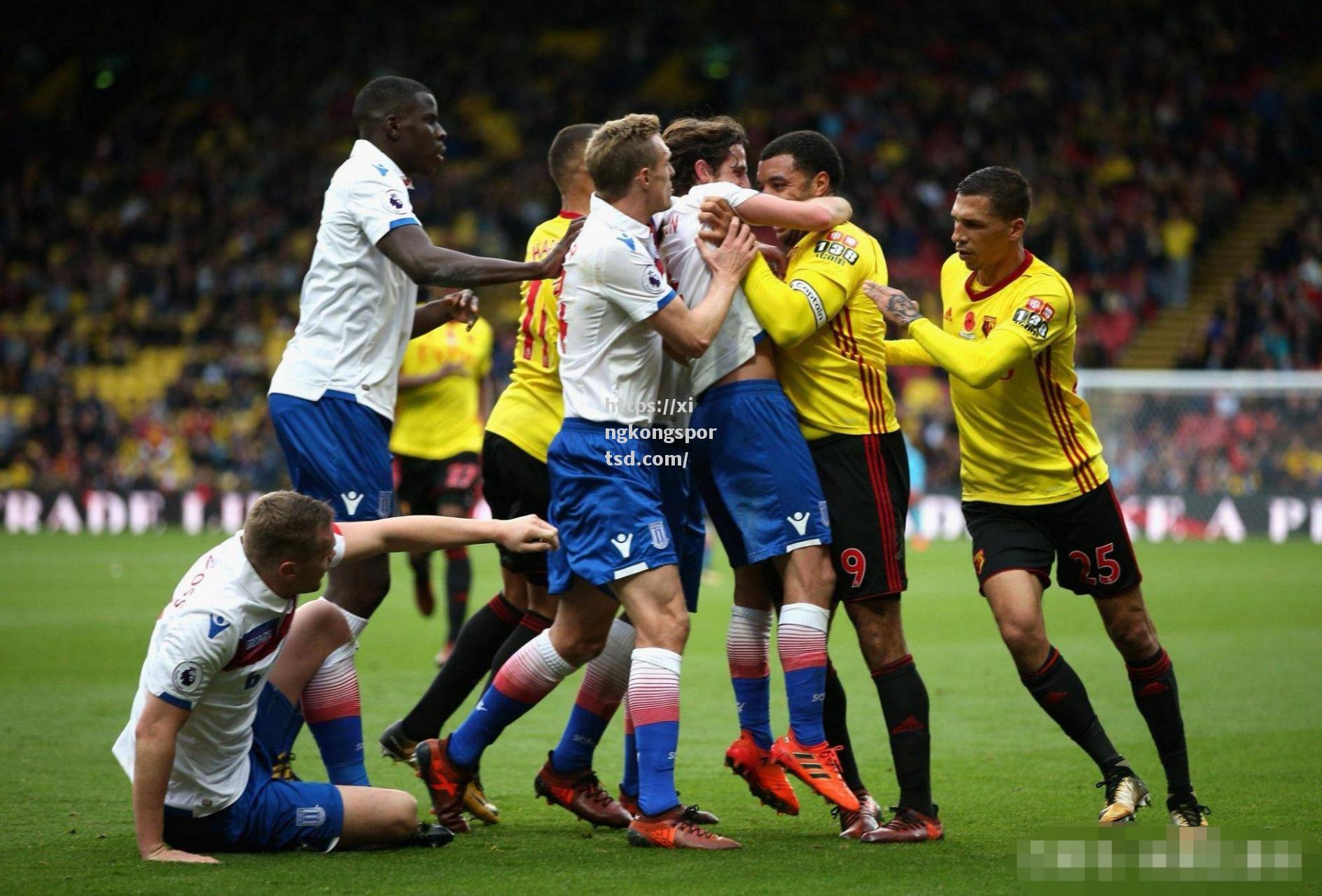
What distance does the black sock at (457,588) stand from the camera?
968 centimetres

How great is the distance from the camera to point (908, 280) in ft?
81.7

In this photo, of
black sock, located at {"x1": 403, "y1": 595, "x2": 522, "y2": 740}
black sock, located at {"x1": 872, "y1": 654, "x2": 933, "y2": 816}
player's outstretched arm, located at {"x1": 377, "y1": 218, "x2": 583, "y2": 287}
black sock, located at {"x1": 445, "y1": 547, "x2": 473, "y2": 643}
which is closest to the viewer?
black sock, located at {"x1": 872, "y1": 654, "x2": 933, "y2": 816}

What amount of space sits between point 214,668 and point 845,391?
7.47ft

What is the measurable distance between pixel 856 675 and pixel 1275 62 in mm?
22193

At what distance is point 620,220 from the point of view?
5059 mm

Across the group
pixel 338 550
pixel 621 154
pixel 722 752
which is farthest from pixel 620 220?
pixel 722 752

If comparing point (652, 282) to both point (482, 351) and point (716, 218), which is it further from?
point (482, 351)

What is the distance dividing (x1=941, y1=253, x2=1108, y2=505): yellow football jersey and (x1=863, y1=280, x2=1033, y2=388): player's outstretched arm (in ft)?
0.59

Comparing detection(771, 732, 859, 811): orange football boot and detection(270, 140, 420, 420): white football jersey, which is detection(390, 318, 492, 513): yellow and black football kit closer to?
detection(270, 140, 420, 420): white football jersey

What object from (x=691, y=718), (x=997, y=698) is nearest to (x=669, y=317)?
(x=691, y=718)

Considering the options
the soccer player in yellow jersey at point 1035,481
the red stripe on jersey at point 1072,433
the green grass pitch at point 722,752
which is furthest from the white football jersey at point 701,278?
the green grass pitch at point 722,752

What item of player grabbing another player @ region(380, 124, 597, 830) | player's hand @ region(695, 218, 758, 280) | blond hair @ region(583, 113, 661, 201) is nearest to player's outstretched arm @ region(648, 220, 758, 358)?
player's hand @ region(695, 218, 758, 280)

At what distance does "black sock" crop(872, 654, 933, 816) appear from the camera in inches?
201

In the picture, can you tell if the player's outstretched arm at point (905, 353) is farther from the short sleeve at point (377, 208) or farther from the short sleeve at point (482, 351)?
the short sleeve at point (482, 351)
